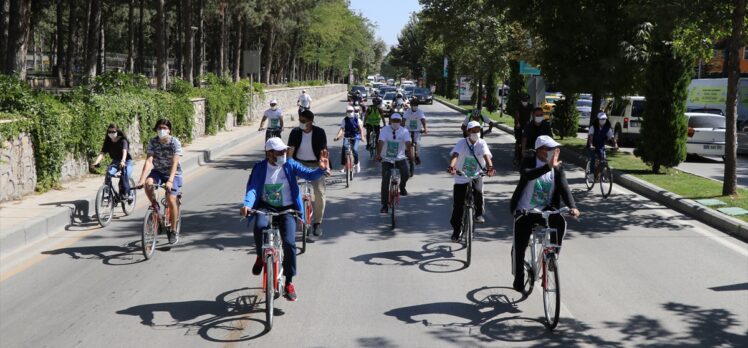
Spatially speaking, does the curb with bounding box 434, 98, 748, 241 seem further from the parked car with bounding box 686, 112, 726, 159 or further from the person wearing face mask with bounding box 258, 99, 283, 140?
the person wearing face mask with bounding box 258, 99, 283, 140

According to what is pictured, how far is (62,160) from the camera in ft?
47.6

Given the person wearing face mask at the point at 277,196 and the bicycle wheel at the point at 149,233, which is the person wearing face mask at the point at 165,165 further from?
the person wearing face mask at the point at 277,196

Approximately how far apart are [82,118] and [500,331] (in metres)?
11.2

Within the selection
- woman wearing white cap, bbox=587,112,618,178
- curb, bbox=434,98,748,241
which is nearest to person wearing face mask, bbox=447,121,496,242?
curb, bbox=434,98,748,241

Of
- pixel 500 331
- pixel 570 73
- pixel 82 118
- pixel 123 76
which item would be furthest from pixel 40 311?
pixel 570 73

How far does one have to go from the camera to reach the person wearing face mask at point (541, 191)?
Answer: 7.16 metres

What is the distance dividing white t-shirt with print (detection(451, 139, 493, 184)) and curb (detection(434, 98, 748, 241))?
14.3ft

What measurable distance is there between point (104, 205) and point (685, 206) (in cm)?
974

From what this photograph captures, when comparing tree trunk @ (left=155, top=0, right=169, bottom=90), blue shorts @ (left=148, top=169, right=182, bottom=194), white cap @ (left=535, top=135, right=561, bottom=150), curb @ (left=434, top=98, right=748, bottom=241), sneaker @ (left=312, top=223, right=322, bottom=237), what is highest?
tree trunk @ (left=155, top=0, right=169, bottom=90)

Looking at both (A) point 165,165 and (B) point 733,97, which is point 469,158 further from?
(B) point 733,97

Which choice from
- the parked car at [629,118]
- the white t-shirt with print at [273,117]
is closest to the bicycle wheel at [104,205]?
the white t-shirt with print at [273,117]

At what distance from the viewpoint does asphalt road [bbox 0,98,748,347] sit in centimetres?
668

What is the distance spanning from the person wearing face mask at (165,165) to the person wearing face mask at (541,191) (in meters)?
4.65

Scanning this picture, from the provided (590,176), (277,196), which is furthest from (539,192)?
(590,176)
